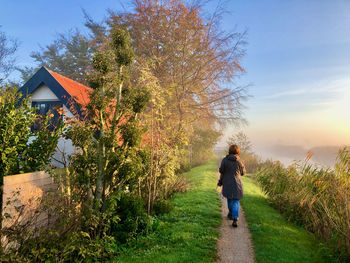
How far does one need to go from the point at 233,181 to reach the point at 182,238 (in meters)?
2.31

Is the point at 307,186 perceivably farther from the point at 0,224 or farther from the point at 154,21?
the point at 154,21

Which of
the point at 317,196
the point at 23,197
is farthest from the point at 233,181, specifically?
the point at 23,197

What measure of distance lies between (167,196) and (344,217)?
643 cm

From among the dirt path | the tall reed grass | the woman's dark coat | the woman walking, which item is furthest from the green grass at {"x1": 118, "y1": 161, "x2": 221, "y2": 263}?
the tall reed grass

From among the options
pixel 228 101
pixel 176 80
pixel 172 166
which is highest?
pixel 176 80

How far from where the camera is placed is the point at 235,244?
5961mm

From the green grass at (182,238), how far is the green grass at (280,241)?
1.10 meters

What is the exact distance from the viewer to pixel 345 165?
22.0ft

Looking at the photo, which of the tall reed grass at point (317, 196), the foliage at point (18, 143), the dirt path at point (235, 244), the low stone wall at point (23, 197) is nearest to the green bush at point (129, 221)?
the low stone wall at point (23, 197)

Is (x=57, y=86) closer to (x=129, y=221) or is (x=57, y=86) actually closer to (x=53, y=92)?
(x=53, y=92)

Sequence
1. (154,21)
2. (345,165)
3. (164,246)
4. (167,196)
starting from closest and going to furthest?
(164,246), (345,165), (167,196), (154,21)

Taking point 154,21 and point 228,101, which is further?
point 228,101

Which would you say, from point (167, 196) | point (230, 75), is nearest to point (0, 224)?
point (167, 196)

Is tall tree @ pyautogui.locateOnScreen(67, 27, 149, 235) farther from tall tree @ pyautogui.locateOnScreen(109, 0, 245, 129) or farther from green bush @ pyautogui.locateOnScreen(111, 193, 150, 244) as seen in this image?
tall tree @ pyautogui.locateOnScreen(109, 0, 245, 129)
